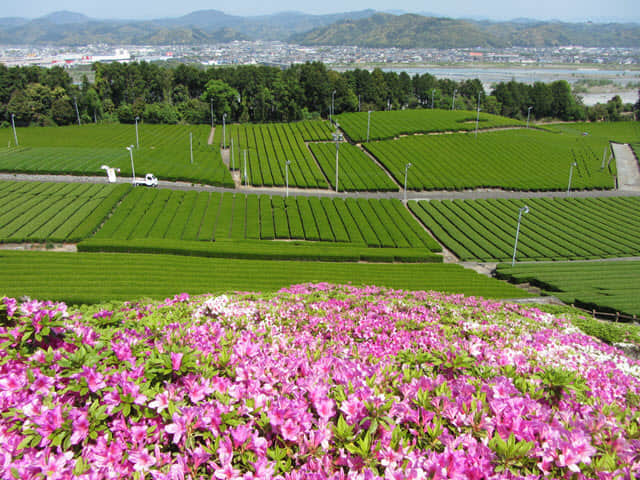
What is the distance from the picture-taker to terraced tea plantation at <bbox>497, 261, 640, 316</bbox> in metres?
24.0

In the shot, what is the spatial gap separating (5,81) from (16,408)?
315 feet

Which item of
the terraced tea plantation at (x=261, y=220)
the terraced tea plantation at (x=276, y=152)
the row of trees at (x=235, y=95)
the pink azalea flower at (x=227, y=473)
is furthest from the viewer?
the row of trees at (x=235, y=95)

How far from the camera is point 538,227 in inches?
1612

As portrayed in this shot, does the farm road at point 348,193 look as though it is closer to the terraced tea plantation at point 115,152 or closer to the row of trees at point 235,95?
the terraced tea plantation at point 115,152

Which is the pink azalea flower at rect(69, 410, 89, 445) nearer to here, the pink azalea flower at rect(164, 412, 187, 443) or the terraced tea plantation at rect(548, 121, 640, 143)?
the pink azalea flower at rect(164, 412, 187, 443)

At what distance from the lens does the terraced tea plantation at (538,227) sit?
3550 cm

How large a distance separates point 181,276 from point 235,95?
64.3 m

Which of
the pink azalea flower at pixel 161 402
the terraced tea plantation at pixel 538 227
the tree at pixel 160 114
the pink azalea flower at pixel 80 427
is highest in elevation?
the tree at pixel 160 114

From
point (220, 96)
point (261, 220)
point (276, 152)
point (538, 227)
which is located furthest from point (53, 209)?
point (220, 96)

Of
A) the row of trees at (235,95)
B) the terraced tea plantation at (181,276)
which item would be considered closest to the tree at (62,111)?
the row of trees at (235,95)

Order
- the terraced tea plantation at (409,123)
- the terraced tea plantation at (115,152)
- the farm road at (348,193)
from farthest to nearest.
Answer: the terraced tea plantation at (409,123)
the terraced tea plantation at (115,152)
the farm road at (348,193)

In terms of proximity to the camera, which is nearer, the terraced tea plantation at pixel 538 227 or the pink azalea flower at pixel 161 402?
the pink azalea flower at pixel 161 402

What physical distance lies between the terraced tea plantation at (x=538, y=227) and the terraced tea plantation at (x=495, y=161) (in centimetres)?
585

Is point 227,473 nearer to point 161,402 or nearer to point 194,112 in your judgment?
point 161,402
